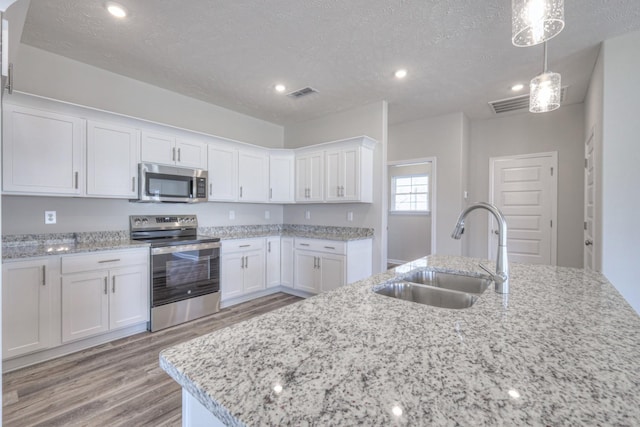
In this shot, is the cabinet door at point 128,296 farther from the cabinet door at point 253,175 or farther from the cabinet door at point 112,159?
the cabinet door at point 253,175

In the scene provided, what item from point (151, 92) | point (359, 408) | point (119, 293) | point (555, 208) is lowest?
point (119, 293)

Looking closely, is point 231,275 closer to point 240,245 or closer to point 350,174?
point 240,245

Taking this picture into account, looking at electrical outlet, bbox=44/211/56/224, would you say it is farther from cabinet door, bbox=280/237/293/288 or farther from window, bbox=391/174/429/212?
window, bbox=391/174/429/212

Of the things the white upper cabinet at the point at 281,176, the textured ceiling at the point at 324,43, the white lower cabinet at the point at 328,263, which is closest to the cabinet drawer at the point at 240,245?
the white lower cabinet at the point at 328,263

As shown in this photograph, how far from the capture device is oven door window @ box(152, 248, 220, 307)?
3.00 meters

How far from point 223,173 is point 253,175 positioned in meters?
0.47

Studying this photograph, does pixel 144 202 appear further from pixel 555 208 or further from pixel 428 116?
pixel 555 208

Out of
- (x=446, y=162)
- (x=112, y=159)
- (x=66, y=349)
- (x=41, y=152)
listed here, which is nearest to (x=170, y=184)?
(x=112, y=159)

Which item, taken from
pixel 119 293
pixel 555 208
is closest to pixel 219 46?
pixel 119 293

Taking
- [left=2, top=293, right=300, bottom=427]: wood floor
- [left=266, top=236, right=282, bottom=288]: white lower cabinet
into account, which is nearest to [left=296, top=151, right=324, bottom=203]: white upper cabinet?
[left=266, top=236, right=282, bottom=288]: white lower cabinet

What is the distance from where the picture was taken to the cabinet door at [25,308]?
2.20 m

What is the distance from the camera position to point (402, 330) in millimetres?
891

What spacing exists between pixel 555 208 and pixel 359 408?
5065 millimetres

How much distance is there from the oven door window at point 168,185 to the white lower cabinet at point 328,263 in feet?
5.26
